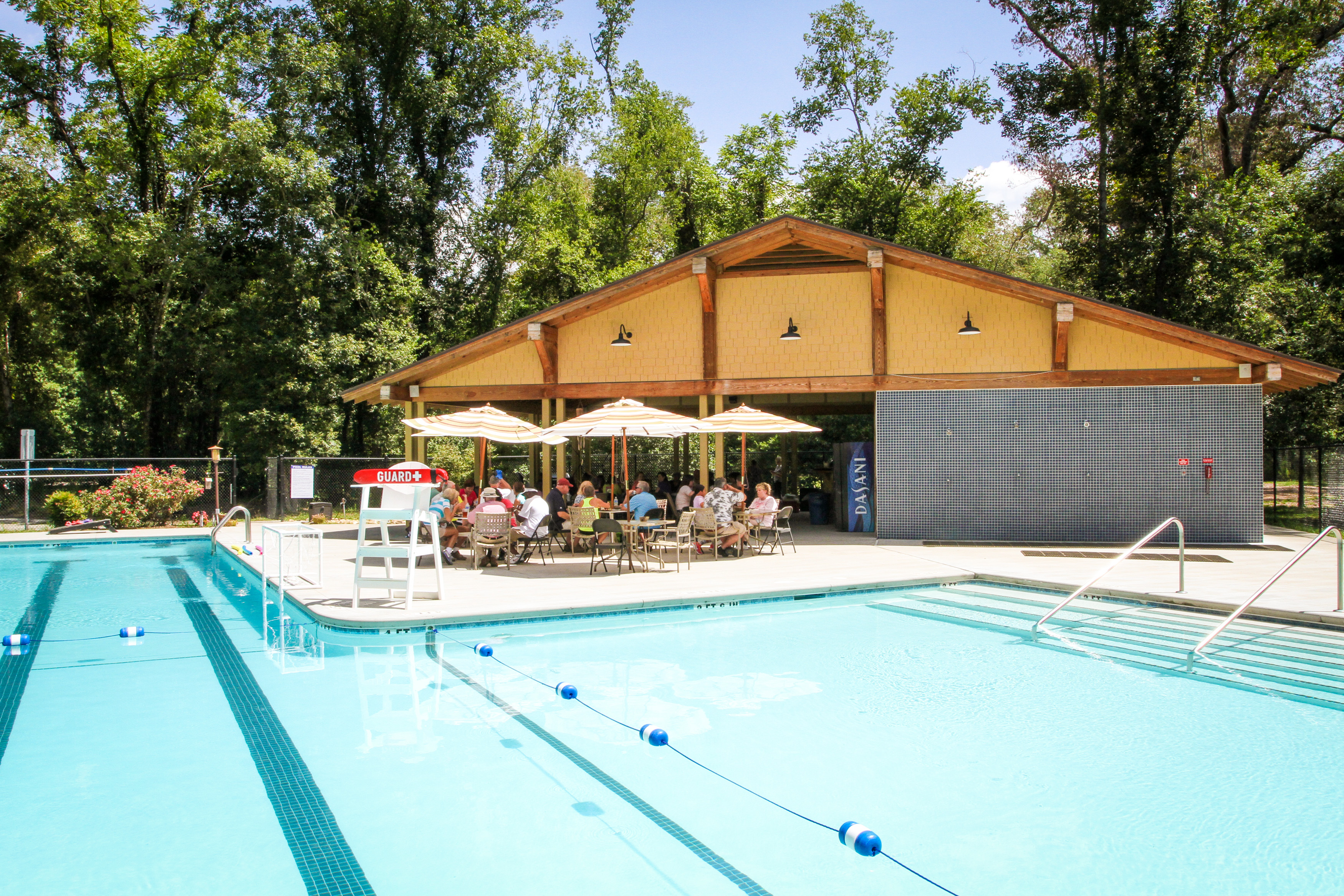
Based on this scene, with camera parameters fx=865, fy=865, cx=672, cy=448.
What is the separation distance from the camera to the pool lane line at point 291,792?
3.66m

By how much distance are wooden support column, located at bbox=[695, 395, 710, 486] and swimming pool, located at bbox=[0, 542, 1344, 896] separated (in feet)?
21.0

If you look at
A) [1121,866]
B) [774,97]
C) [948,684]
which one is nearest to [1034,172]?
[774,97]

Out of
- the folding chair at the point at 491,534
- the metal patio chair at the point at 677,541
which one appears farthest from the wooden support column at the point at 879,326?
the folding chair at the point at 491,534

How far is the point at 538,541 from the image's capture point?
37.7 ft

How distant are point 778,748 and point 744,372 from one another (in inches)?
416

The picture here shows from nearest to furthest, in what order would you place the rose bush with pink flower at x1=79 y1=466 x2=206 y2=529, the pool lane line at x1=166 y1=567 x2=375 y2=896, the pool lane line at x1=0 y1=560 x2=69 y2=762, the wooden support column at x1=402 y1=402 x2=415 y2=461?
the pool lane line at x1=166 y1=567 x2=375 y2=896 < the pool lane line at x1=0 y1=560 x2=69 y2=762 < the wooden support column at x1=402 y1=402 x2=415 y2=461 < the rose bush with pink flower at x1=79 y1=466 x2=206 y2=529

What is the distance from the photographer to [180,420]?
27.9 metres

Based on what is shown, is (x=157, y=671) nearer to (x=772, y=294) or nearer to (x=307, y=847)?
(x=307, y=847)

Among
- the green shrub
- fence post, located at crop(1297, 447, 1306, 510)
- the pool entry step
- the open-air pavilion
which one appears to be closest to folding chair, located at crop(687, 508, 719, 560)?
the pool entry step

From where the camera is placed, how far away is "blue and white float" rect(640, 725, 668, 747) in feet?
17.0

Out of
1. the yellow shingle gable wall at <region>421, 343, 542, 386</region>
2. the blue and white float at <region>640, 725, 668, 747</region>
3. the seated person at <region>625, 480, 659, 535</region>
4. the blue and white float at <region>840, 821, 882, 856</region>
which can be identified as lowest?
the blue and white float at <region>640, 725, 668, 747</region>

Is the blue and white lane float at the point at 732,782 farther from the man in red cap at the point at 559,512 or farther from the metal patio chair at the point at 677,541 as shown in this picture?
the man in red cap at the point at 559,512

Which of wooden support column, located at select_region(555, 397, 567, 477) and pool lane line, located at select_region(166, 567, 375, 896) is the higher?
wooden support column, located at select_region(555, 397, 567, 477)

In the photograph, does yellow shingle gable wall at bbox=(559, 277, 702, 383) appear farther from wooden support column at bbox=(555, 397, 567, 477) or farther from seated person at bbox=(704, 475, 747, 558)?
seated person at bbox=(704, 475, 747, 558)
